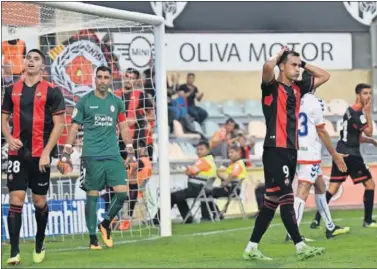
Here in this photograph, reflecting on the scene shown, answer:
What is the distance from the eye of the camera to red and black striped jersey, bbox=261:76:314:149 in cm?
878

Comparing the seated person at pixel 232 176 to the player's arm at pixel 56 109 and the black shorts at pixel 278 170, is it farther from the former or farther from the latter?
the black shorts at pixel 278 170

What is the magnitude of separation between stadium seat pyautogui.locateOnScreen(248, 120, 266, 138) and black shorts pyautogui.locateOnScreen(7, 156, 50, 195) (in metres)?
10.2

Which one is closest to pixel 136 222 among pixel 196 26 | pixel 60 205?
pixel 60 205

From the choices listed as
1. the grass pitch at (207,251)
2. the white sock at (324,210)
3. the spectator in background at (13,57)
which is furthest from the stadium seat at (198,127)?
the white sock at (324,210)

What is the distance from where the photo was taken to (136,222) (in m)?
13.7

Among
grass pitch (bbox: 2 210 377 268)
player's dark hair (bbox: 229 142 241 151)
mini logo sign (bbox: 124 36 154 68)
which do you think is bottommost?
grass pitch (bbox: 2 210 377 268)

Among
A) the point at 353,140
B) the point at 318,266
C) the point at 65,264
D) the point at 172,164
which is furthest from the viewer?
the point at 172,164

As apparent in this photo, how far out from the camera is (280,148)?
8.76 meters

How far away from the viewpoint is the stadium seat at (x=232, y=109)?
20031 millimetres

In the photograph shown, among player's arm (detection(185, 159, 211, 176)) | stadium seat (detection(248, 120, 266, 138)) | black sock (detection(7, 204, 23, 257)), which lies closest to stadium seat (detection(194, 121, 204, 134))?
stadium seat (detection(248, 120, 266, 138))

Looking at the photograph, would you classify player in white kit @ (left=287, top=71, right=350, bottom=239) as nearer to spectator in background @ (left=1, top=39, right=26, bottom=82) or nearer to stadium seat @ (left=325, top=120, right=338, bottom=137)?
spectator in background @ (left=1, top=39, right=26, bottom=82)

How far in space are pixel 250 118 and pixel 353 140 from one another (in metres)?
6.91

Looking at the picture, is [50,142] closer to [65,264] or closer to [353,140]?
[65,264]

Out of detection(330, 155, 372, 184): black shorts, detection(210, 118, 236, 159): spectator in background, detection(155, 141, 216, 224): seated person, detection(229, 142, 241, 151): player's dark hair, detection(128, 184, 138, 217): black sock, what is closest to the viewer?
detection(330, 155, 372, 184): black shorts
